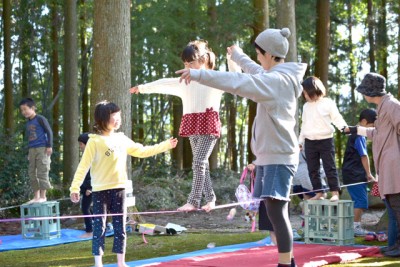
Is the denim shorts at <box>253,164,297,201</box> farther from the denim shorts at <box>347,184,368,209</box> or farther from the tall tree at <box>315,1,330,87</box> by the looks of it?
the tall tree at <box>315,1,330,87</box>

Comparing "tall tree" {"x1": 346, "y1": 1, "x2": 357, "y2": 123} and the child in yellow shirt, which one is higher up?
"tall tree" {"x1": 346, "y1": 1, "x2": 357, "y2": 123}

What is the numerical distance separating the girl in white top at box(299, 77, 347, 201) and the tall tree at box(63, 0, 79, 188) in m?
10.1

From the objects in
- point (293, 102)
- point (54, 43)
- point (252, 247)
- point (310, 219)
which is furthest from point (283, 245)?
point (54, 43)

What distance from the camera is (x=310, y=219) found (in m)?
7.79

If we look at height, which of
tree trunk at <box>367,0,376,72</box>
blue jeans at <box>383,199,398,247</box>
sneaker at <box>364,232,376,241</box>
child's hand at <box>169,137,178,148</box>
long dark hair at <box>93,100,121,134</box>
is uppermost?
tree trunk at <box>367,0,376,72</box>

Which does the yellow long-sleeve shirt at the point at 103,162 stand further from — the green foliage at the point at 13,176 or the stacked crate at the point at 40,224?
the green foliage at the point at 13,176

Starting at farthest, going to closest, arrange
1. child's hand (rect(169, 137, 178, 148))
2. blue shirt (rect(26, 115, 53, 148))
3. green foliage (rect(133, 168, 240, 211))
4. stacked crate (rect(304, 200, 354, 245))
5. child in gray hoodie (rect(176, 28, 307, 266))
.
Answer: green foliage (rect(133, 168, 240, 211)) → blue shirt (rect(26, 115, 53, 148)) → stacked crate (rect(304, 200, 354, 245)) → child's hand (rect(169, 137, 178, 148)) → child in gray hoodie (rect(176, 28, 307, 266))

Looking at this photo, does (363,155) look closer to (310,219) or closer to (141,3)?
(310,219)

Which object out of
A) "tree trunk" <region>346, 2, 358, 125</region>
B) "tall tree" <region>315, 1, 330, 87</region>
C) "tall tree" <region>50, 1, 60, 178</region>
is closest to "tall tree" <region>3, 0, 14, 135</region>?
"tall tree" <region>50, 1, 60, 178</region>

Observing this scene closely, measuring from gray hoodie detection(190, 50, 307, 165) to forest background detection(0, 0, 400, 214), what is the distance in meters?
4.16

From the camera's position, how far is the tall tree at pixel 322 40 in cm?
1997

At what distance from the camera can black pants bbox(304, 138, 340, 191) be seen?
25.9 feet

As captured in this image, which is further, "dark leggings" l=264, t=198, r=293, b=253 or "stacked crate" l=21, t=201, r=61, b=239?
"stacked crate" l=21, t=201, r=61, b=239

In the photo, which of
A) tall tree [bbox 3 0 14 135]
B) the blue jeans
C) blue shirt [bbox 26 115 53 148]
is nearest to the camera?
the blue jeans
